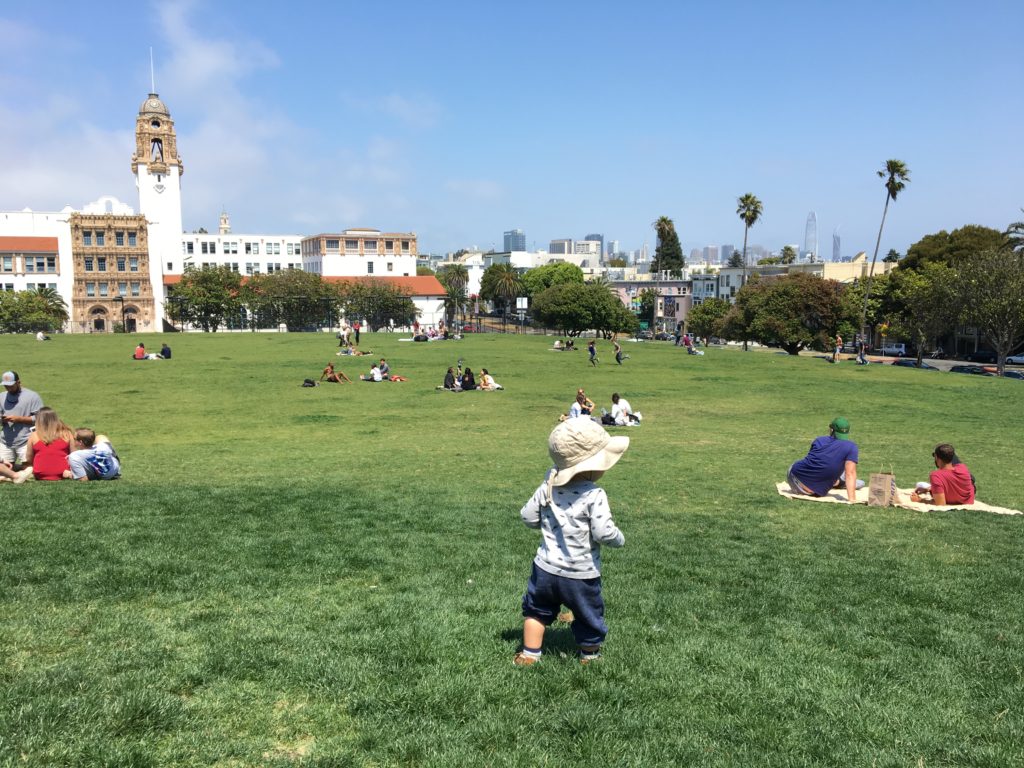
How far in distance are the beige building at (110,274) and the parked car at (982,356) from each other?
4257 inches

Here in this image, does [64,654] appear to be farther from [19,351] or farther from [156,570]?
[19,351]

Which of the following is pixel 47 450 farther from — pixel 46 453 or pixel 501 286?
pixel 501 286

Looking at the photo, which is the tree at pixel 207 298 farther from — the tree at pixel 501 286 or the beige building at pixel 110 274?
the tree at pixel 501 286

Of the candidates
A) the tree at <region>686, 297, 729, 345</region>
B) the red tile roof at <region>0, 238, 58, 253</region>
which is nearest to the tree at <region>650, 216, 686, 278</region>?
the tree at <region>686, 297, 729, 345</region>

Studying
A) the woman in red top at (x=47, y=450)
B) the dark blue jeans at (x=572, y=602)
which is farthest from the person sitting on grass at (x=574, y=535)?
the woman in red top at (x=47, y=450)

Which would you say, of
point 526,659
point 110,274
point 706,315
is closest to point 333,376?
point 526,659

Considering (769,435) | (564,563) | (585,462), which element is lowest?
(769,435)

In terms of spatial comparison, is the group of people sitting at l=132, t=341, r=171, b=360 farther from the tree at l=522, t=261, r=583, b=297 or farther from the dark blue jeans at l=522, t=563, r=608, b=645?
the tree at l=522, t=261, r=583, b=297

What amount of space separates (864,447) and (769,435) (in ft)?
9.62

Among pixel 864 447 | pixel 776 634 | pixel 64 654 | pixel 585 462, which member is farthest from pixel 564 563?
pixel 864 447

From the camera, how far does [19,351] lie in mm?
45812

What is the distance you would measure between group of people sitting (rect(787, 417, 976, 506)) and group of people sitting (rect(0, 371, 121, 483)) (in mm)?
12635

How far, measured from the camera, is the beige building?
100688 millimetres

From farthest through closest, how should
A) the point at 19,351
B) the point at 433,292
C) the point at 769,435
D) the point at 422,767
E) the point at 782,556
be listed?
the point at 433,292 < the point at 19,351 < the point at 769,435 < the point at 782,556 < the point at 422,767
